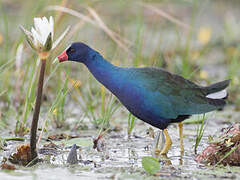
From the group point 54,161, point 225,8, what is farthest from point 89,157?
point 225,8

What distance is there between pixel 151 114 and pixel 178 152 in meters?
0.37

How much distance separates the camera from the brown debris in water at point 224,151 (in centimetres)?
337

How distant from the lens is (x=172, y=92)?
12.5 feet

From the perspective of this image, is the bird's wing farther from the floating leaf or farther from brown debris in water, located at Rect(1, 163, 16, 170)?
brown debris in water, located at Rect(1, 163, 16, 170)

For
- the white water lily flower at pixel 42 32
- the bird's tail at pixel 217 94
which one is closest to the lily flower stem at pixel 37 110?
the white water lily flower at pixel 42 32

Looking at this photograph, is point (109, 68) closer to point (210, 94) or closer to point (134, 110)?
point (134, 110)

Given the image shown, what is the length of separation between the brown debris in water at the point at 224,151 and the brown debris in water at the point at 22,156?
1084 millimetres

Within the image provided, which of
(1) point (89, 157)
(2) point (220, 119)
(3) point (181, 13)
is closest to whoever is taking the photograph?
(1) point (89, 157)

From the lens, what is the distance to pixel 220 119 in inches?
198

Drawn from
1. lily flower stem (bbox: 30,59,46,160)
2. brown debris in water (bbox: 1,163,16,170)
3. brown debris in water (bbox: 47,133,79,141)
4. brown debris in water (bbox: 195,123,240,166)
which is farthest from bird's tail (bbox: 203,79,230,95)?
brown debris in water (bbox: 1,163,16,170)

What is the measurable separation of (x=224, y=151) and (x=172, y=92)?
0.61 metres

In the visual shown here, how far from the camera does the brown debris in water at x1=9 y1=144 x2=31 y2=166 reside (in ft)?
10.9

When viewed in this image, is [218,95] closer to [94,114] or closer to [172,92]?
[172,92]

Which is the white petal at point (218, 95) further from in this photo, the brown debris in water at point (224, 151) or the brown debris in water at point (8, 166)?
the brown debris in water at point (8, 166)
